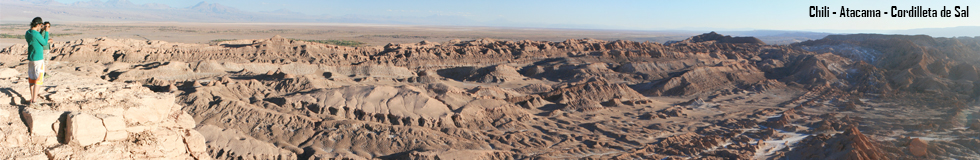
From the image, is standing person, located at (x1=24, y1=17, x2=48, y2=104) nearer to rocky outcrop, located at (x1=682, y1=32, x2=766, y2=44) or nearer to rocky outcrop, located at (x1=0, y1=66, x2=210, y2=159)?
rocky outcrop, located at (x1=0, y1=66, x2=210, y2=159)

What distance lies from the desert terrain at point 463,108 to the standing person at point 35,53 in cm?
20

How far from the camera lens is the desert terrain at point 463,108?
6234 mm

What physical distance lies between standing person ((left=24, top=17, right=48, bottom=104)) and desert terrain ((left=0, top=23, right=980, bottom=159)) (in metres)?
0.20

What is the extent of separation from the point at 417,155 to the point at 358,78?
1251 cm

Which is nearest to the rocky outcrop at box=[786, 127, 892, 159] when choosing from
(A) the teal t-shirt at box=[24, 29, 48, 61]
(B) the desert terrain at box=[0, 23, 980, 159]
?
(B) the desert terrain at box=[0, 23, 980, 159]

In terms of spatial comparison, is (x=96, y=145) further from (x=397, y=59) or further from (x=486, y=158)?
(x=397, y=59)

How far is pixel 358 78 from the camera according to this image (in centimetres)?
2211

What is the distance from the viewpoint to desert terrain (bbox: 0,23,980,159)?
623 centimetres

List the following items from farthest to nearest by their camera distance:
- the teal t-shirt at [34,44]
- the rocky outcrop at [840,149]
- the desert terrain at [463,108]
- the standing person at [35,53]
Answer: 1. the rocky outcrop at [840,149]
2. the desert terrain at [463,108]
3. the teal t-shirt at [34,44]
4. the standing person at [35,53]

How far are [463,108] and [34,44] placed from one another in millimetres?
10547

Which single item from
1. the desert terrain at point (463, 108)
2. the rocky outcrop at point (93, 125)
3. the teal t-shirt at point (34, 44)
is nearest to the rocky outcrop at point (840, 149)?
the desert terrain at point (463, 108)

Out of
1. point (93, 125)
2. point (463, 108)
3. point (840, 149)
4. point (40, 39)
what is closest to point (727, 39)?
point (840, 149)

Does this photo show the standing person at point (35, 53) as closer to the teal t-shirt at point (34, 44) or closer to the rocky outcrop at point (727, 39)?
the teal t-shirt at point (34, 44)

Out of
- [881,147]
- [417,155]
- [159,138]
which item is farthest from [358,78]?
[881,147]
